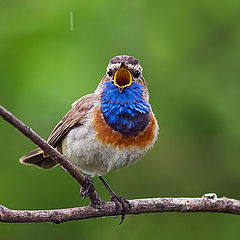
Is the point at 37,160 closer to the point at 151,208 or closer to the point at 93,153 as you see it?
the point at 93,153

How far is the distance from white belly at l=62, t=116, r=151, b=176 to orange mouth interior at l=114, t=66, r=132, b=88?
48cm

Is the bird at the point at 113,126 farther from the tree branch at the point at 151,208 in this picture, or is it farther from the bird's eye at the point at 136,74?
the tree branch at the point at 151,208

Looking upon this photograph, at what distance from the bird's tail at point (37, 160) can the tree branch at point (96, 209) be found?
1.00m

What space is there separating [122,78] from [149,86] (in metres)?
1.08

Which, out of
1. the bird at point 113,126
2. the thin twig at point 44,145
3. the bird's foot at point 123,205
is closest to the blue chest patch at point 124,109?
the bird at point 113,126

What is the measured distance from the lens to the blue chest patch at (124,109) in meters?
5.06

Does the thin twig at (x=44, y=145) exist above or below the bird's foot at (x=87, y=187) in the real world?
above

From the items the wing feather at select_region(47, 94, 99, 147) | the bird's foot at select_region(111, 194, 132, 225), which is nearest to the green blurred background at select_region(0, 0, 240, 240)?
the wing feather at select_region(47, 94, 99, 147)

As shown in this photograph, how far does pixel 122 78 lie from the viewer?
5285 mm

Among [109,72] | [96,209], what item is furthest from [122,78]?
[96,209]

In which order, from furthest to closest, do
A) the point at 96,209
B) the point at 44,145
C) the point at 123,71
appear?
the point at 123,71, the point at 96,209, the point at 44,145

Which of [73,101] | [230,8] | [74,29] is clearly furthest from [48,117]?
[230,8]

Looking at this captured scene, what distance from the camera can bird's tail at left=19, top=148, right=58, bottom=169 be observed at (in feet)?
18.7

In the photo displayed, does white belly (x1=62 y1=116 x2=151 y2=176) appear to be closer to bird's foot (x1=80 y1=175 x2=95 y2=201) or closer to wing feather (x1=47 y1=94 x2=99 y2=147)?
wing feather (x1=47 y1=94 x2=99 y2=147)
